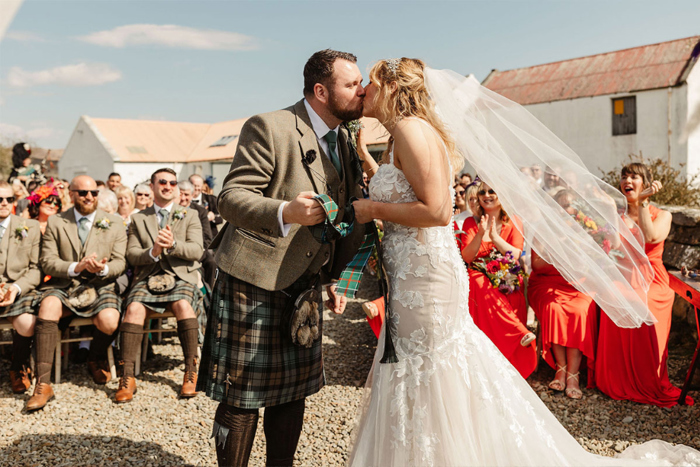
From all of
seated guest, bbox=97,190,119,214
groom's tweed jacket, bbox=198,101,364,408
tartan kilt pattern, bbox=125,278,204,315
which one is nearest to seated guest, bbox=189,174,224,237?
seated guest, bbox=97,190,119,214

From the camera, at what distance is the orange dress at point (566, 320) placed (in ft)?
14.9

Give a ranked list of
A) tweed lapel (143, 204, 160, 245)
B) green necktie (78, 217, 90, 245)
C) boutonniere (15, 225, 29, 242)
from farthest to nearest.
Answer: tweed lapel (143, 204, 160, 245) → green necktie (78, 217, 90, 245) → boutonniere (15, 225, 29, 242)

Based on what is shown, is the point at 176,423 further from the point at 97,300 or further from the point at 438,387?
the point at 438,387

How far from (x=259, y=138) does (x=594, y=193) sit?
172cm

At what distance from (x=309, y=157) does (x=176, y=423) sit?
2.57m

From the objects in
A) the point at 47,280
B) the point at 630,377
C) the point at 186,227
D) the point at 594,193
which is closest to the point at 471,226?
the point at 630,377

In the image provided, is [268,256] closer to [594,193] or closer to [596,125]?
[594,193]

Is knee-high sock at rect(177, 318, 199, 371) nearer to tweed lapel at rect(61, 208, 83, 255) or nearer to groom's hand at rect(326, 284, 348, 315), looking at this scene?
tweed lapel at rect(61, 208, 83, 255)

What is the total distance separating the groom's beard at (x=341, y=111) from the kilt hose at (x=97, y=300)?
3.41m

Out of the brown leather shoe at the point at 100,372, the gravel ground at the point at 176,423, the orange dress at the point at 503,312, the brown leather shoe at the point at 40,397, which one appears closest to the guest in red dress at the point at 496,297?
the orange dress at the point at 503,312

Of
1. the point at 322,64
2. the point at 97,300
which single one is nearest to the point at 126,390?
the point at 97,300

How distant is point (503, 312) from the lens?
4.70 meters

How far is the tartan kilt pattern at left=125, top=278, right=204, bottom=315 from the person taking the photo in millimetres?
4828

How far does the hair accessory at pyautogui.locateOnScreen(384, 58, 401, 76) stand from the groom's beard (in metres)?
0.22
